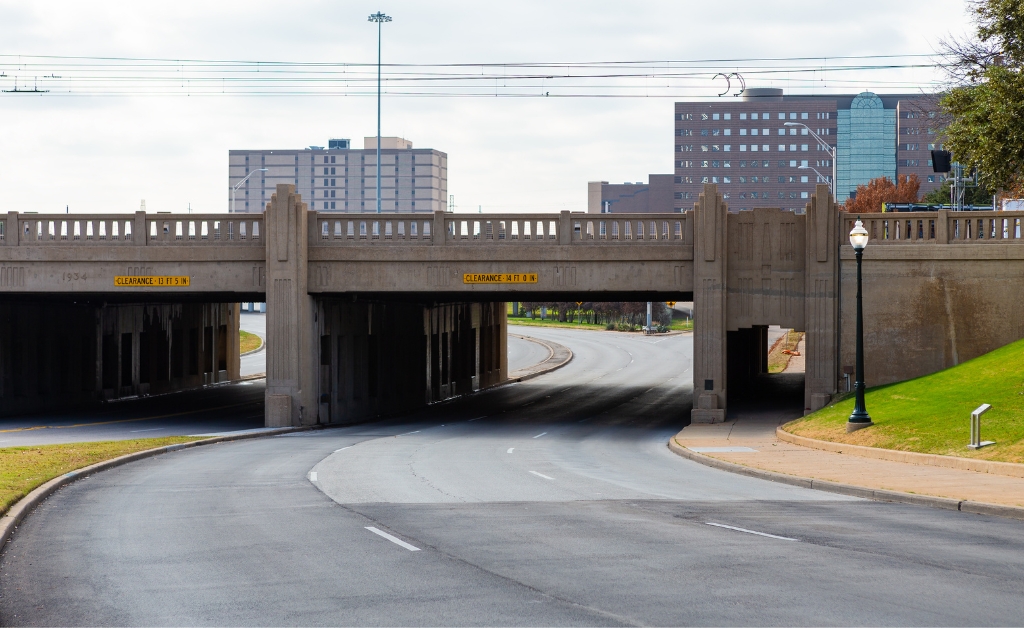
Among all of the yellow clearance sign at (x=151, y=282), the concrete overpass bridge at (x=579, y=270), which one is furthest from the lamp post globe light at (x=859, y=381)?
the yellow clearance sign at (x=151, y=282)

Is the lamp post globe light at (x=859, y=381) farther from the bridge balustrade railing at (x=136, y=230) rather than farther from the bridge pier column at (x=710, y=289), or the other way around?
the bridge balustrade railing at (x=136, y=230)

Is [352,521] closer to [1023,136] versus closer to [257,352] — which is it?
[1023,136]

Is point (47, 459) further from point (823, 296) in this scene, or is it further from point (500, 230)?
point (823, 296)

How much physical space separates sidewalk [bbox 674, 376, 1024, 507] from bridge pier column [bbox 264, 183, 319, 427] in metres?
12.5

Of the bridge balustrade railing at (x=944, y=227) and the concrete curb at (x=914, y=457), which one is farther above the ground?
the bridge balustrade railing at (x=944, y=227)

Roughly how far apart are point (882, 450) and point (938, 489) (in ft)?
18.4

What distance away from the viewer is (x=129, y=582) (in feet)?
38.7

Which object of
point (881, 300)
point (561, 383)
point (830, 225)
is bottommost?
point (561, 383)

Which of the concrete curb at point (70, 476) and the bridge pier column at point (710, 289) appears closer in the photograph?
the concrete curb at point (70, 476)

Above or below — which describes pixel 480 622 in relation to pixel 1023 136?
below

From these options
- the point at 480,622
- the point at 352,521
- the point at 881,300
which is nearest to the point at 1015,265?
the point at 881,300

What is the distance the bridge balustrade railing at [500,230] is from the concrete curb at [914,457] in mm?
9670

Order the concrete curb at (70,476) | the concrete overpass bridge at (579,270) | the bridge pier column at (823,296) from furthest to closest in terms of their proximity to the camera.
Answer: the bridge pier column at (823,296)
the concrete overpass bridge at (579,270)
the concrete curb at (70,476)

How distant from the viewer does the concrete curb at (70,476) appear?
15625 mm
